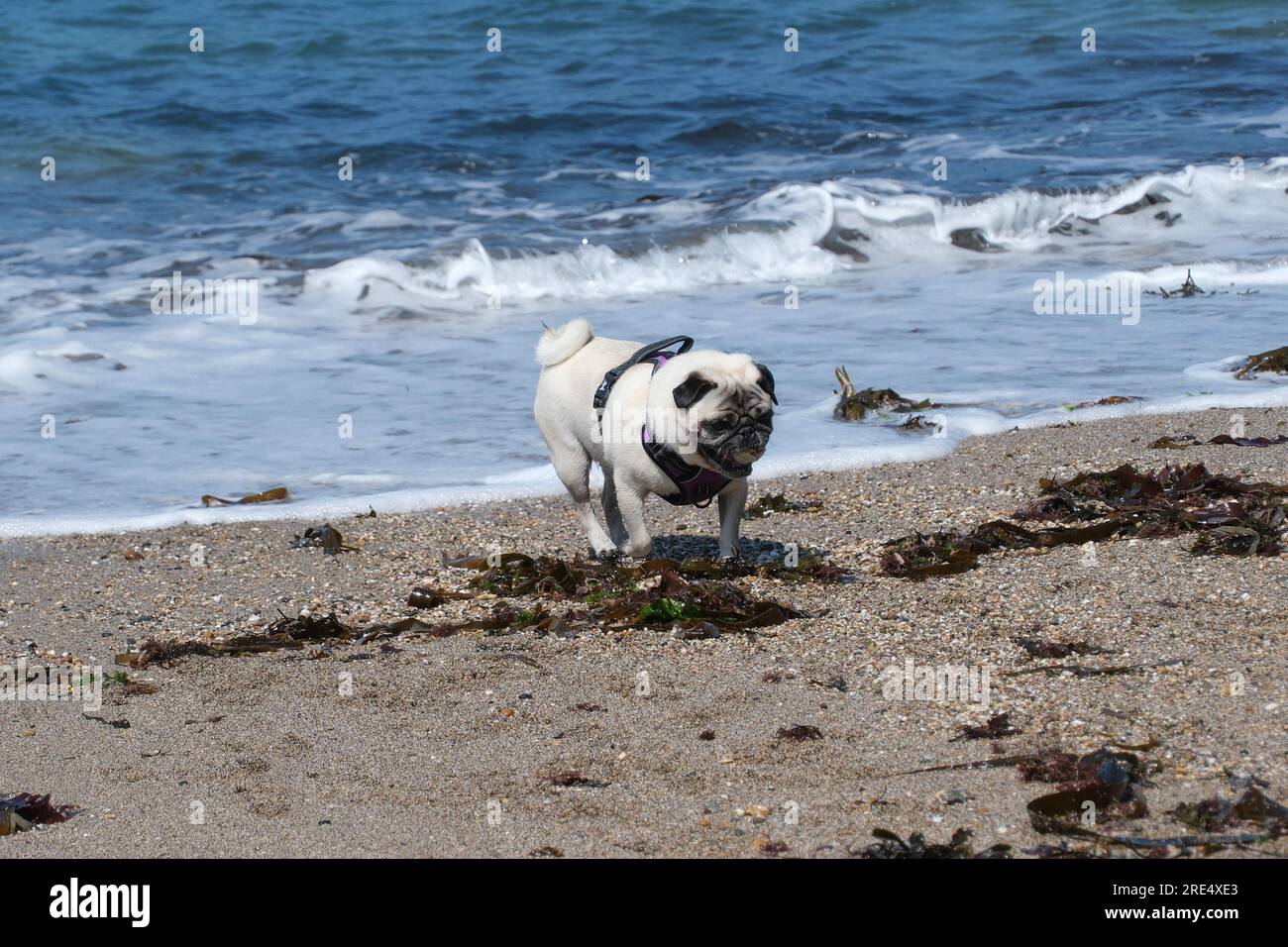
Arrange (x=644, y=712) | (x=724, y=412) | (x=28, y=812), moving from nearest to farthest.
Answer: (x=28, y=812)
(x=644, y=712)
(x=724, y=412)

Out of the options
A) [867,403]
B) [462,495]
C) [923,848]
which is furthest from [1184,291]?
[923,848]

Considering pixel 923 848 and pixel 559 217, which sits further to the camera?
pixel 559 217

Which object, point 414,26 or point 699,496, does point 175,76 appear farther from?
point 699,496

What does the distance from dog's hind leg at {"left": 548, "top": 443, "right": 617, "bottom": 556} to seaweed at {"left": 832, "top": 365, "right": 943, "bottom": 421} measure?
2.92 metres

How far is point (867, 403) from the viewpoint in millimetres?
9234

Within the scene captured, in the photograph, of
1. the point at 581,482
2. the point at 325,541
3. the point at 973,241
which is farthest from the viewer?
the point at 973,241

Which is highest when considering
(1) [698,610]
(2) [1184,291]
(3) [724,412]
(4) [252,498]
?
(3) [724,412]

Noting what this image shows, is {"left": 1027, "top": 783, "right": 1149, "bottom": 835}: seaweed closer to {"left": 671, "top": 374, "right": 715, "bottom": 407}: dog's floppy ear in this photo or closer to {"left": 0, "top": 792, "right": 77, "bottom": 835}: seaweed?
{"left": 671, "top": 374, "right": 715, "bottom": 407}: dog's floppy ear

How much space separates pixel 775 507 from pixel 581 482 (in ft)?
4.49

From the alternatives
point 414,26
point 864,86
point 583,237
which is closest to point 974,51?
point 864,86

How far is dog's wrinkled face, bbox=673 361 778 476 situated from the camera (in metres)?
5.44

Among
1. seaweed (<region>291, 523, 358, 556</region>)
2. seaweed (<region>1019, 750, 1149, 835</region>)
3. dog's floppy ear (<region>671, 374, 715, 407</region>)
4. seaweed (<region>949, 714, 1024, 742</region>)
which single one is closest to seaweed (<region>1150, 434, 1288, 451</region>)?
dog's floppy ear (<region>671, 374, 715, 407</region>)

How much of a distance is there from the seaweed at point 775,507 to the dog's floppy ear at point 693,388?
80.8 inches

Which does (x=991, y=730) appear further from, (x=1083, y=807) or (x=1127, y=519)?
(x=1127, y=519)
